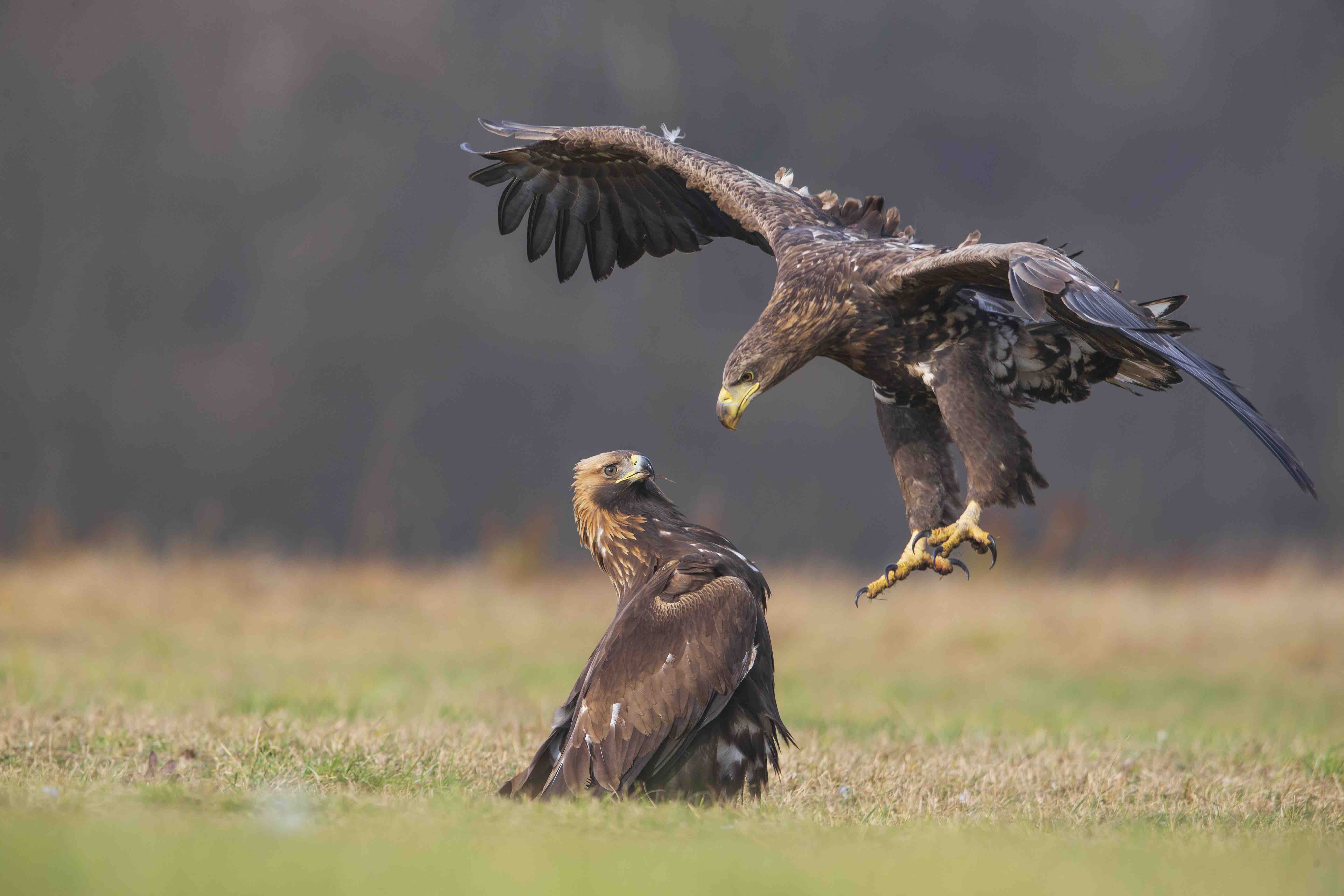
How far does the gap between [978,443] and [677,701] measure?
4.58 ft

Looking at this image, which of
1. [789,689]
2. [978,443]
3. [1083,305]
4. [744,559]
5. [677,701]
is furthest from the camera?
[789,689]

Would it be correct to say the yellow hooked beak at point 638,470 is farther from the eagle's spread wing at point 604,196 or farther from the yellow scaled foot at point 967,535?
the eagle's spread wing at point 604,196

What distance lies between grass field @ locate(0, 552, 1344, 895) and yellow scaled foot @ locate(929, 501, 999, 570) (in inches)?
32.2

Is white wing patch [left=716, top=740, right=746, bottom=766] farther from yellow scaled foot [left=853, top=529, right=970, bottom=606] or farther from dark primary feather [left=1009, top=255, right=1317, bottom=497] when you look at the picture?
dark primary feather [left=1009, top=255, right=1317, bottom=497]

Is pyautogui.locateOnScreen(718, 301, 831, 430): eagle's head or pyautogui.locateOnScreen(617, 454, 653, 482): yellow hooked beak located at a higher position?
pyautogui.locateOnScreen(718, 301, 831, 430): eagle's head

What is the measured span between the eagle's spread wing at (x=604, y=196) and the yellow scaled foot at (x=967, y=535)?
1543mm

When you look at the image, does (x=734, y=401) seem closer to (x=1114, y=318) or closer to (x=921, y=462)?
(x=921, y=462)

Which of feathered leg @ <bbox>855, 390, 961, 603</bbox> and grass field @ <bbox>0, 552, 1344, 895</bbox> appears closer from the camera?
grass field @ <bbox>0, 552, 1344, 895</bbox>

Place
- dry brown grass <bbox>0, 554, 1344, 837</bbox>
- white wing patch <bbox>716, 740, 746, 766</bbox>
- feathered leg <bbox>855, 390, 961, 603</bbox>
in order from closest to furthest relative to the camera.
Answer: white wing patch <bbox>716, 740, 746, 766</bbox>
dry brown grass <bbox>0, 554, 1344, 837</bbox>
feathered leg <bbox>855, 390, 961, 603</bbox>

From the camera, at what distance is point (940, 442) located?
16.7 ft

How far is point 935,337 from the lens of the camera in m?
4.73

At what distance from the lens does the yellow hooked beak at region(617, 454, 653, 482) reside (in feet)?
14.9

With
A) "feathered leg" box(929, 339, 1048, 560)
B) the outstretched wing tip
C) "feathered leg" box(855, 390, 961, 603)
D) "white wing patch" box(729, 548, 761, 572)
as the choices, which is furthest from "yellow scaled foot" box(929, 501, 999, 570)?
the outstretched wing tip

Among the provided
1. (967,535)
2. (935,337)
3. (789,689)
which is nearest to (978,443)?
(967,535)
